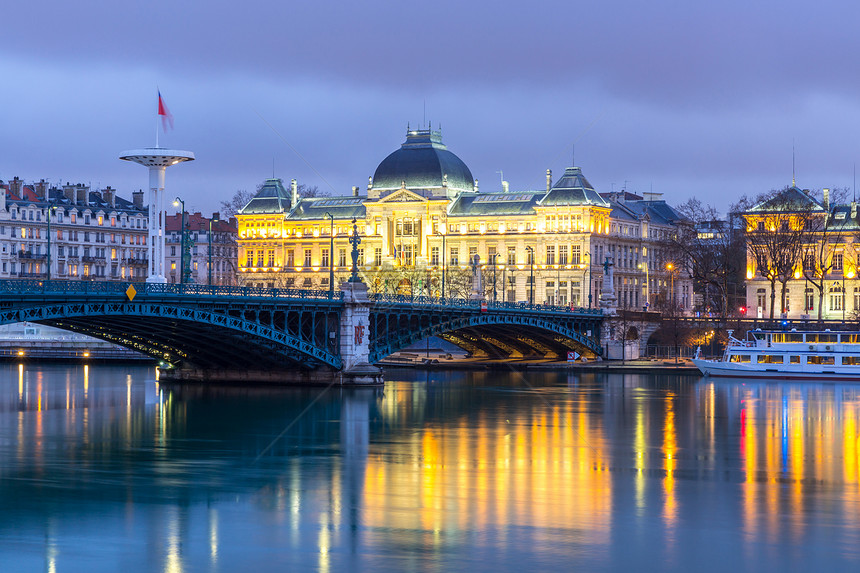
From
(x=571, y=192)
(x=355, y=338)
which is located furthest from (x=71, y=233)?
(x=355, y=338)

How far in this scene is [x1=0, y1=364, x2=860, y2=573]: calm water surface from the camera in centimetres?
3641

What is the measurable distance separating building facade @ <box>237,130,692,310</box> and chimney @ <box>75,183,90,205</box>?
27185 millimetres

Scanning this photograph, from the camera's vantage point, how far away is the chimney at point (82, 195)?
579ft

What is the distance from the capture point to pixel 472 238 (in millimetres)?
185625

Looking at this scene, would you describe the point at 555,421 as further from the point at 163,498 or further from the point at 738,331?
the point at 738,331

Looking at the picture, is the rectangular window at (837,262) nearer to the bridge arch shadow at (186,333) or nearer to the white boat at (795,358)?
the white boat at (795,358)

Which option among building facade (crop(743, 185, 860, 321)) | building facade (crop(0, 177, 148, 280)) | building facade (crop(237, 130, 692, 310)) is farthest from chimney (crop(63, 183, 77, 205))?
building facade (crop(743, 185, 860, 321))

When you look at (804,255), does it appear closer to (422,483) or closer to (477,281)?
(477,281)

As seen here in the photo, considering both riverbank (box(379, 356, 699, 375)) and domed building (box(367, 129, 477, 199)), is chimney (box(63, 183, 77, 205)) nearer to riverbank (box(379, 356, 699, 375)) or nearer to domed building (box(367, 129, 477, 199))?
domed building (box(367, 129, 477, 199))

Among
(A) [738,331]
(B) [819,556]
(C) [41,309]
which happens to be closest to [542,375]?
(A) [738,331]

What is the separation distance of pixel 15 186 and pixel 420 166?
50706mm

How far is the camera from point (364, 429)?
67375mm

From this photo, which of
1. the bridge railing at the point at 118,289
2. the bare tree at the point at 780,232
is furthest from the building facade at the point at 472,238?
the bridge railing at the point at 118,289

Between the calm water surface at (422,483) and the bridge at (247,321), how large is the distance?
12.5ft
